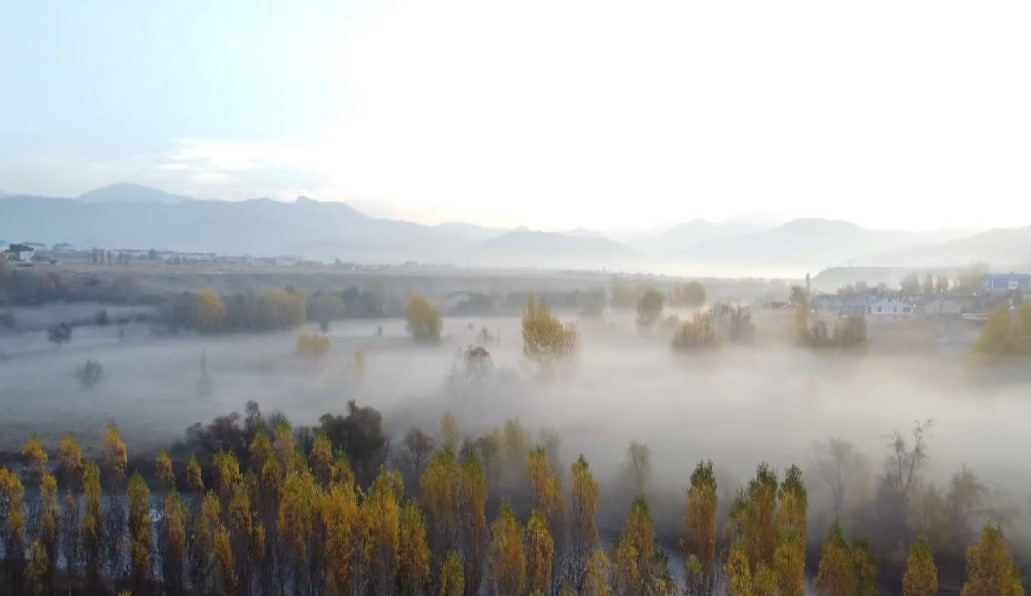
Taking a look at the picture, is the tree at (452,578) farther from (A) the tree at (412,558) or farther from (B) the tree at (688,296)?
(B) the tree at (688,296)

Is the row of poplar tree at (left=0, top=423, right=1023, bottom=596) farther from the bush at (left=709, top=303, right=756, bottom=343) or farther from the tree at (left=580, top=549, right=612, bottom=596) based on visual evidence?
the bush at (left=709, top=303, right=756, bottom=343)

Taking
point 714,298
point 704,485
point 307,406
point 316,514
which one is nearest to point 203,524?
point 316,514

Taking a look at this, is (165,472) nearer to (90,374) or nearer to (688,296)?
(90,374)

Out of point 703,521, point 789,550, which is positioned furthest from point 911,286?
point 789,550

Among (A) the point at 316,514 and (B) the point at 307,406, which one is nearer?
(A) the point at 316,514

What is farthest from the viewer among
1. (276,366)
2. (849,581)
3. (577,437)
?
(276,366)

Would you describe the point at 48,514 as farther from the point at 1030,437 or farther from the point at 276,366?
the point at 1030,437

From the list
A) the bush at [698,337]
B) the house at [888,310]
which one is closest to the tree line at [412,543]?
the bush at [698,337]

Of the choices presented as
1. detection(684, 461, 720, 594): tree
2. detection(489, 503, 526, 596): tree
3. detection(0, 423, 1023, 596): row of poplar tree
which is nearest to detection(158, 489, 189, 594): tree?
detection(0, 423, 1023, 596): row of poplar tree
